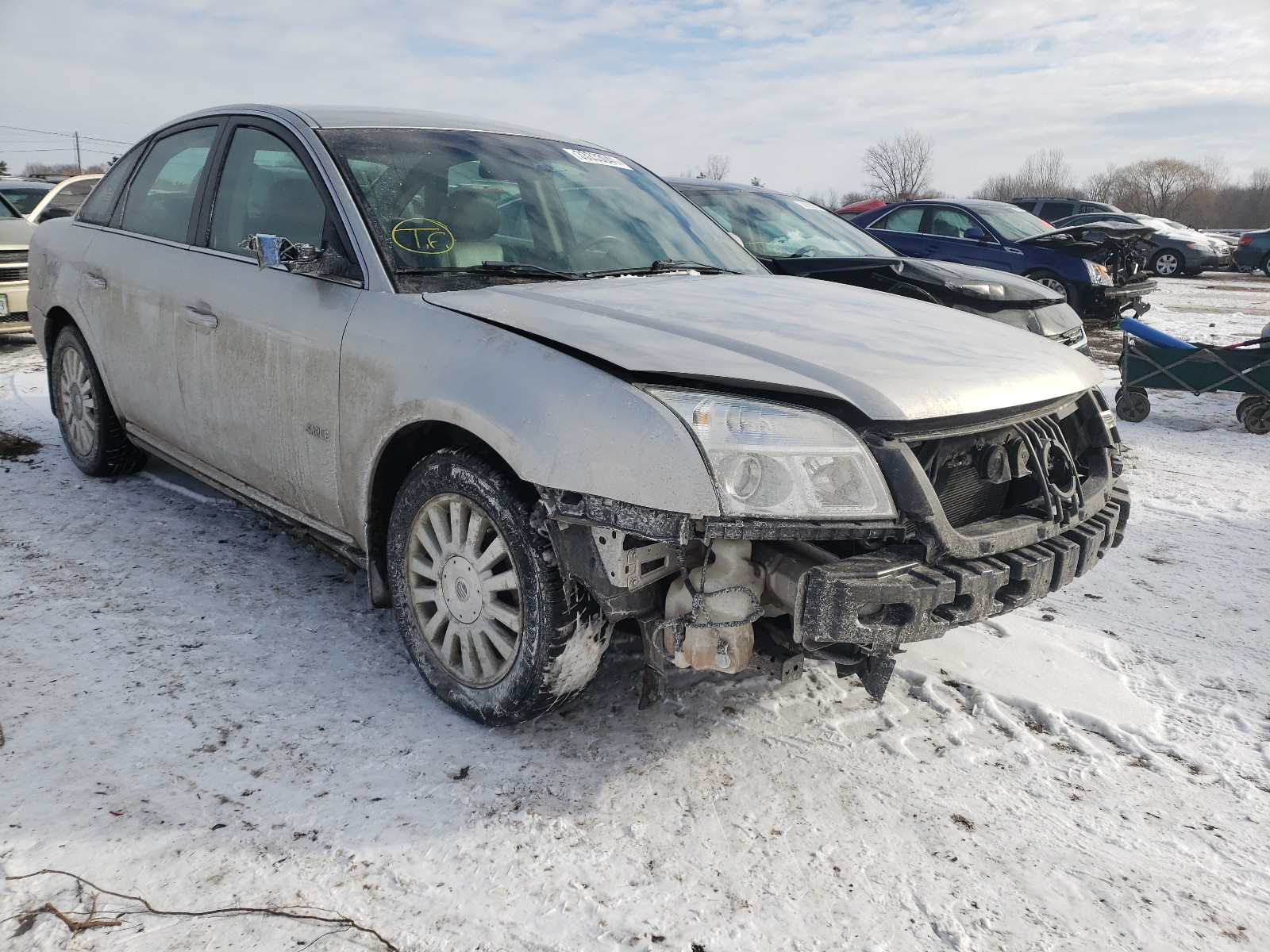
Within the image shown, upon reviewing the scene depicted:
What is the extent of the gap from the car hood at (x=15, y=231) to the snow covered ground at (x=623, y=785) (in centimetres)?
644

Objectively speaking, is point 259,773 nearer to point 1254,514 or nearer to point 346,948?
point 346,948

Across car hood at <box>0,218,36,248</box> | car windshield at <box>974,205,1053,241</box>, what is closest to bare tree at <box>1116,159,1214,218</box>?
car windshield at <box>974,205,1053,241</box>

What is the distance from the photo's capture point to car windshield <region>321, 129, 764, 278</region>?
2.98m

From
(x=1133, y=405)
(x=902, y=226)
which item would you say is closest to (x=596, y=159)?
(x=1133, y=405)

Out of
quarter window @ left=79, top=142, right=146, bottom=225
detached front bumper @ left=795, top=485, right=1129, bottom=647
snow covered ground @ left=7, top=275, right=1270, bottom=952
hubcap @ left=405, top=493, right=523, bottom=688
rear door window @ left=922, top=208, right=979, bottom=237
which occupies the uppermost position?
rear door window @ left=922, top=208, right=979, bottom=237

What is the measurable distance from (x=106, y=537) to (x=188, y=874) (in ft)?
7.84

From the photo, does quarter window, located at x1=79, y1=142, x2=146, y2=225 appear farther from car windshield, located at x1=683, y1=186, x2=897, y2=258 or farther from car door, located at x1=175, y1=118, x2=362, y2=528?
car windshield, located at x1=683, y1=186, x2=897, y2=258

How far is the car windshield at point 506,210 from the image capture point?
2.98 m

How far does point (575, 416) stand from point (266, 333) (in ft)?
4.69

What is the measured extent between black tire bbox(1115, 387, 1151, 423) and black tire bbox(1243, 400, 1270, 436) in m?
0.62

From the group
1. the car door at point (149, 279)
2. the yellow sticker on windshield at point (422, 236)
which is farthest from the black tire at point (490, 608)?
the car door at point (149, 279)

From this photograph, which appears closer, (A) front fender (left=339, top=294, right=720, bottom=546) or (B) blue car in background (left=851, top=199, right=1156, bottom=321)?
(A) front fender (left=339, top=294, right=720, bottom=546)

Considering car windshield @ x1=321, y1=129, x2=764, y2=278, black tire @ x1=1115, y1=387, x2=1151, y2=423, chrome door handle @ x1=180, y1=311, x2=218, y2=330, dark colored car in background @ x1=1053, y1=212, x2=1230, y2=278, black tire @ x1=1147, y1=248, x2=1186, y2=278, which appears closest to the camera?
car windshield @ x1=321, y1=129, x2=764, y2=278

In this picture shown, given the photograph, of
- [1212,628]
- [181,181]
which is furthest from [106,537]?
[1212,628]
